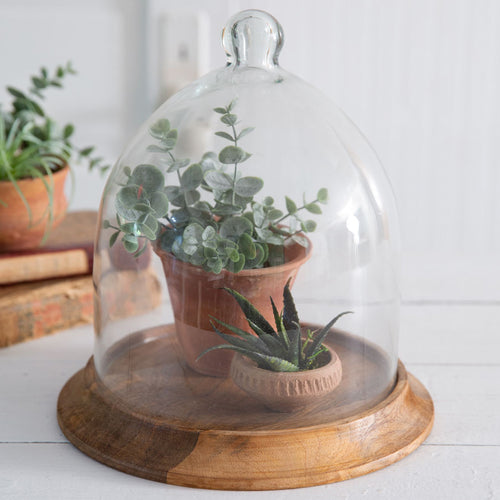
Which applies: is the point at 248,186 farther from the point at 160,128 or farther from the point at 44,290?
the point at 44,290

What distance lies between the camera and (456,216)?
1.25 m

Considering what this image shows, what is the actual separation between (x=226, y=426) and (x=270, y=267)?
11cm

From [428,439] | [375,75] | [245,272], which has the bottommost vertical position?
[428,439]

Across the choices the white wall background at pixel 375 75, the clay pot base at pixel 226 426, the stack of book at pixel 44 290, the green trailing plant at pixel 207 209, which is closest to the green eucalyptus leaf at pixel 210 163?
the green trailing plant at pixel 207 209

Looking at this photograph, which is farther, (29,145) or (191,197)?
(29,145)

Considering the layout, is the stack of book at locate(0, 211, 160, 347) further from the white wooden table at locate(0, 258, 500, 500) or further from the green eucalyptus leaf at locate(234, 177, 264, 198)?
the green eucalyptus leaf at locate(234, 177, 264, 198)

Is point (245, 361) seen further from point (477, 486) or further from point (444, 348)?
point (444, 348)

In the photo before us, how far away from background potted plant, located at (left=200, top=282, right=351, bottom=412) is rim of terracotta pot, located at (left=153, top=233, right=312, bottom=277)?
1 cm

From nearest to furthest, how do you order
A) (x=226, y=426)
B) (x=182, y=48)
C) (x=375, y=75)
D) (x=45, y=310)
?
(x=226, y=426) < (x=45, y=310) < (x=182, y=48) < (x=375, y=75)

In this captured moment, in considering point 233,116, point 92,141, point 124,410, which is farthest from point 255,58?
point 92,141

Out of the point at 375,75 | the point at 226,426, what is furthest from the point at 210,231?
the point at 375,75

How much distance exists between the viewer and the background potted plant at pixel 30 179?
0.69 meters

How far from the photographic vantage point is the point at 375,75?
115cm

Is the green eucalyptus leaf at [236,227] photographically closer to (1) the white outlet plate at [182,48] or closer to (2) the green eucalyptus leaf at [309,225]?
(2) the green eucalyptus leaf at [309,225]
